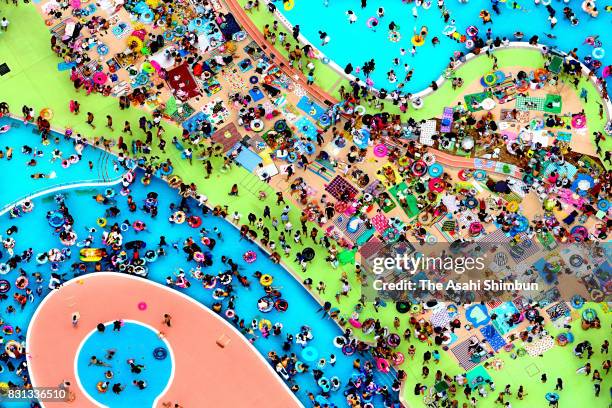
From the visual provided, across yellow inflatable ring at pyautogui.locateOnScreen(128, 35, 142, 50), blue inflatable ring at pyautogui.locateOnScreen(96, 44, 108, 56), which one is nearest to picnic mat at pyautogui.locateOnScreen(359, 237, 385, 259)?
yellow inflatable ring at pyautogui.locateOnScreen(128, 35, 142, 50)

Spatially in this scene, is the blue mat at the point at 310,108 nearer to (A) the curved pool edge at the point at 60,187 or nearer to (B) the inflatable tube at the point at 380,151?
(B) the inflatable tube at the point at 380,151

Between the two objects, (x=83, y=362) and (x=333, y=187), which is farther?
(x=333, y=187)

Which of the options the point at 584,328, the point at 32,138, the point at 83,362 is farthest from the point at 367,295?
the point at 32,138

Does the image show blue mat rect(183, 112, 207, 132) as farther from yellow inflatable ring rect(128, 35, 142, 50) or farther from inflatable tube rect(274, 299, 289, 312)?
inflatable tube rect(274, 299, 289, 312)

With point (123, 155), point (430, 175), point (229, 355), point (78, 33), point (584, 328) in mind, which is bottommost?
point (584, 328)

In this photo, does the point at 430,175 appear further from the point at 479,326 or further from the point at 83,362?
the point at 83,362

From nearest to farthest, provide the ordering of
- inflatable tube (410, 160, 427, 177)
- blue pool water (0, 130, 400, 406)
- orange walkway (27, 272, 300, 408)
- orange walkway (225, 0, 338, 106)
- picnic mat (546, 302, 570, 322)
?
orange walkway (27, 272, 300, 408), blue pool water (0, 130, 400, 406), picnic mat (546, 302, 570, 322), inflatable tube (410, 160, 427, 177), orange walkway (225, 0, 338, 106)

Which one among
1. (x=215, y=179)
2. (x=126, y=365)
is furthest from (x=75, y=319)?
(x=215, y=179)
